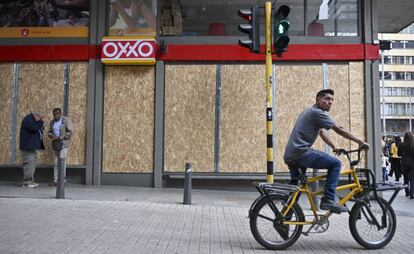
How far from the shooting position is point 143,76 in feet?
39.2

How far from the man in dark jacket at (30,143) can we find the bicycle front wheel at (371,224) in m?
7.79

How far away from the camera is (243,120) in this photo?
11.7 metres

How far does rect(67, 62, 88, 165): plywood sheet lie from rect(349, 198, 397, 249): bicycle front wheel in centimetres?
766

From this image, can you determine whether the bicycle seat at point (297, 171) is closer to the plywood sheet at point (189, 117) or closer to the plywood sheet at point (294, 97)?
the plywood sheet at point (294, 97)

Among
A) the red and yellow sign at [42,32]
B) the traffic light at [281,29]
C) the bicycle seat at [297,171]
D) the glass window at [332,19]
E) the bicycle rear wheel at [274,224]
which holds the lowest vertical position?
the bicycle rear wheel at [274,224]

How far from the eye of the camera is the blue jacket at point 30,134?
11.1 m

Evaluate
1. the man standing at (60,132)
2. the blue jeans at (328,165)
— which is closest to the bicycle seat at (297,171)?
the blue jeans at (328,165)

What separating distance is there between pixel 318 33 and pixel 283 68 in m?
1.27

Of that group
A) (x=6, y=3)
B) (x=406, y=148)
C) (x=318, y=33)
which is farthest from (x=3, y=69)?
(x=406, y=148)

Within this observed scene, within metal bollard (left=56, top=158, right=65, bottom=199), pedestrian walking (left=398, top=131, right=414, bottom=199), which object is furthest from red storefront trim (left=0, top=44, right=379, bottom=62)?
metal bollard (left=56, top=158, right=65, bottom=199)

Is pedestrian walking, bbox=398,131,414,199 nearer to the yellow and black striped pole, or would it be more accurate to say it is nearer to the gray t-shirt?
the yellow and black striped pole

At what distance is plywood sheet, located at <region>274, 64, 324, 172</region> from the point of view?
11688 millimetres

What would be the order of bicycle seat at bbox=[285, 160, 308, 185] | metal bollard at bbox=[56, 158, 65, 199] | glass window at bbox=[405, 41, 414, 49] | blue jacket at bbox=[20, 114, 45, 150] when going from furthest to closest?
glass window at bbox=[405, 41, 414, 49] → blue jacket at bbox=[20, 114, 45, 150] → metal bollard at bbox=[56, 158, 65, 199] → bicycle seat at bbox=[285, 160, 308, 185]

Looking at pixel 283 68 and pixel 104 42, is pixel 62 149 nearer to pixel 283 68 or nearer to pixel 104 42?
pixel 104 42
